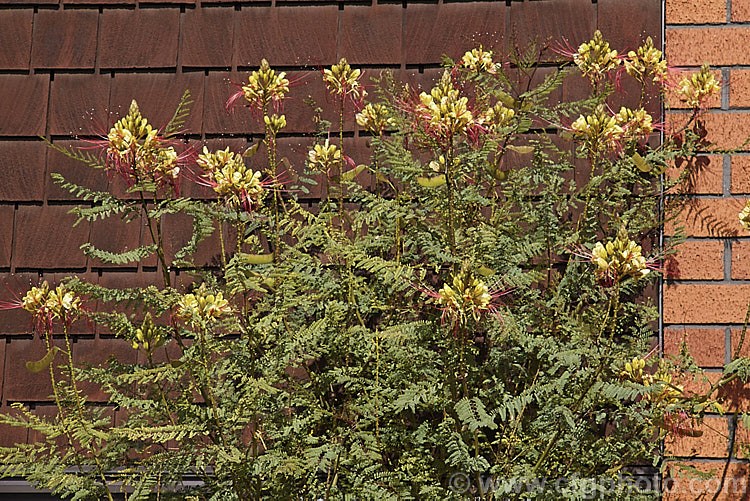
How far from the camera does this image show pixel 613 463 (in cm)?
228

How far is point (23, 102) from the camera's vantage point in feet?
10.2

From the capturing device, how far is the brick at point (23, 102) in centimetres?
311

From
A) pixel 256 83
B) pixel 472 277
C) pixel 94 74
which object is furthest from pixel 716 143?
pixel 94 74

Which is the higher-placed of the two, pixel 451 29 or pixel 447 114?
pixel 451 29

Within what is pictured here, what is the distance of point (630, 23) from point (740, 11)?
1.37 ft

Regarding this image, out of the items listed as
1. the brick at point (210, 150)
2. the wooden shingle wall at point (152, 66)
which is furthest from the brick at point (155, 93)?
the brick at point (210, 150)

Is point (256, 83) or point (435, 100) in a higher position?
point (256, 83)

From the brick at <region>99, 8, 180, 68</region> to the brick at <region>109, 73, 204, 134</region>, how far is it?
57 mm

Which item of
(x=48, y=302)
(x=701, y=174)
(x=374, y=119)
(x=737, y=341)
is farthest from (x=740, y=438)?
(x=48, y=302)

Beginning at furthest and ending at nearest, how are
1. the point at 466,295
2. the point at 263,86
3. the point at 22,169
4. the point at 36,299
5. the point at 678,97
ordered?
the point at 22,169 < the point at 678,97 < the point at 263,86 < the point at 36,299 < the point at 466,295

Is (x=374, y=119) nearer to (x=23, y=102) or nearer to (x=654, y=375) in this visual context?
(x=654, y=375)

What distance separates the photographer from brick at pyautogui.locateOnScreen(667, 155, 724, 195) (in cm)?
281

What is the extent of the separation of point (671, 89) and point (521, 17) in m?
0.66

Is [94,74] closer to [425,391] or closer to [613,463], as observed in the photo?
[425,391]
